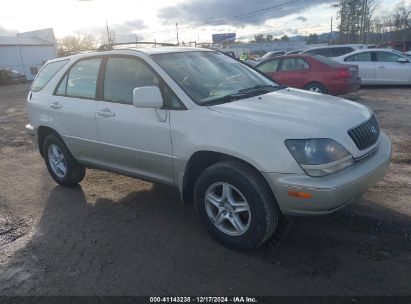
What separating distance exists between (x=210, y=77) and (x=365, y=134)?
1.63 metres

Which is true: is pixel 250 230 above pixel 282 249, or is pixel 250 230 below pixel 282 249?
above

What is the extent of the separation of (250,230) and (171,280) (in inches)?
30.6

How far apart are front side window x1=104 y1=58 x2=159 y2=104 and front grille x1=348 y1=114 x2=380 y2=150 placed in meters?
1.93

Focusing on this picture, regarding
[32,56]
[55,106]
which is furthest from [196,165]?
[32,56]

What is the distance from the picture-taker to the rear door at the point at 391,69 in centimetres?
1313

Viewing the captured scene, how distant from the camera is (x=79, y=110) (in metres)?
4.65

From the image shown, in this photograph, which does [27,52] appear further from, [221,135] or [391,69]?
[221,135]

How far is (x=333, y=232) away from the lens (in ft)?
12.2

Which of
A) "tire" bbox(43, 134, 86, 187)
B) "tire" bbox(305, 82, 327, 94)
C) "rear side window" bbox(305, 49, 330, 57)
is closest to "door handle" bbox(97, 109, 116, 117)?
"tire" bbox(43, 134, 86, 187)

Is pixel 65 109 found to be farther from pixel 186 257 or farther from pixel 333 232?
pixel 333 232

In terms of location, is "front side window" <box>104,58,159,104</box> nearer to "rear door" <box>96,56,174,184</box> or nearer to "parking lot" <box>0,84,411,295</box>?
"rear door" <box>96,56,174,184</box>

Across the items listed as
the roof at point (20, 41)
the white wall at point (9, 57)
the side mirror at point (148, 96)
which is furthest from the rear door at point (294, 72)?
the roof at point (20, 41)

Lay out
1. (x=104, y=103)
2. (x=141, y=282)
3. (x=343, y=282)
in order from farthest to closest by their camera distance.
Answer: (x=104, y=103)
(x=141, y=282)
(x=343, y=282)

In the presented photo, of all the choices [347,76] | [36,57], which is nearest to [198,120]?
[347,76]
